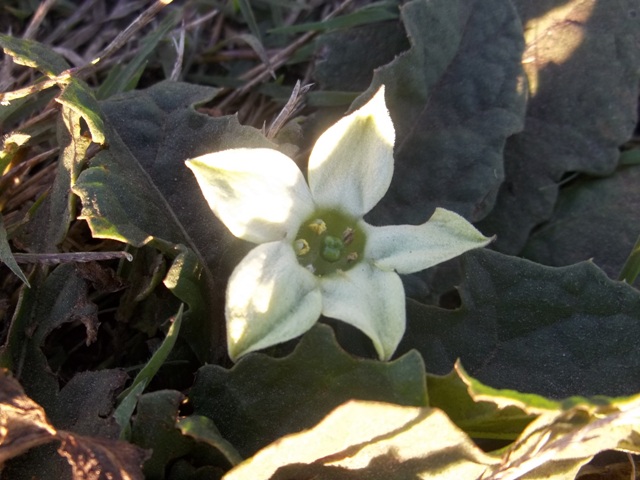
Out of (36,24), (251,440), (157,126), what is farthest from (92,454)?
(36,24)

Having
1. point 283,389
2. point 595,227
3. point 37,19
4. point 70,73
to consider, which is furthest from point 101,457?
point 595,227

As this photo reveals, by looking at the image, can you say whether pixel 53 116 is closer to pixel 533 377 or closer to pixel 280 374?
pixel 280 374

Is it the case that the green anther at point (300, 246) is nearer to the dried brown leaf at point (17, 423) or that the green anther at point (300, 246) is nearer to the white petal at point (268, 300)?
the white petal at point (268, 300)

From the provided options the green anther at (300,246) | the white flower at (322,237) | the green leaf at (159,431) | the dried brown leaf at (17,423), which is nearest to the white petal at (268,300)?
the white flower at (322,237)

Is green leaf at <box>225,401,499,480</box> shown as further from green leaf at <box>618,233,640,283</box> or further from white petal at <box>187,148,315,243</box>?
green leaf at <box>618,233,640,283</box>

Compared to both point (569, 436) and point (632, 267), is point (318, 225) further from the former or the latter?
point (632, 267)
